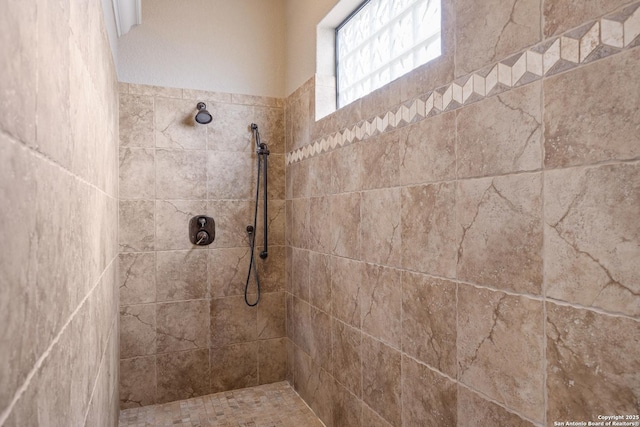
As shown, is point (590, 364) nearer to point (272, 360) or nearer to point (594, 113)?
point (594, 113)

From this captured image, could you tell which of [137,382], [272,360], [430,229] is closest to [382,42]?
[430,229]

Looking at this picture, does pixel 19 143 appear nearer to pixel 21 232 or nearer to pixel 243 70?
pixel 21 232

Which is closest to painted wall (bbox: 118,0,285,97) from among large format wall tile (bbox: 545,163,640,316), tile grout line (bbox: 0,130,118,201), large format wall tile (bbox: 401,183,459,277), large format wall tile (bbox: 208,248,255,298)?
large format wall tile (bbox: 208,248,255,298)

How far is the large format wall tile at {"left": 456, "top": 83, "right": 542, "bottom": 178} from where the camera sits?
114 centimetres

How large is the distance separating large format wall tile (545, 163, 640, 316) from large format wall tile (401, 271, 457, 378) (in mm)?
426

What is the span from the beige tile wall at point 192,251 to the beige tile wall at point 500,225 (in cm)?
98

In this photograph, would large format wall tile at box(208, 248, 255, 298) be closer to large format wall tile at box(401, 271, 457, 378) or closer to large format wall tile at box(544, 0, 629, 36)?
large format wall tile at box(401, 271, 457, 378)

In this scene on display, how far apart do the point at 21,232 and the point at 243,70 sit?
102 inches

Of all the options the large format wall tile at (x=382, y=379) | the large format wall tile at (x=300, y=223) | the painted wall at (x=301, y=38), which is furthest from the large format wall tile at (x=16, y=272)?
the painted wall at (x=301, y=38)

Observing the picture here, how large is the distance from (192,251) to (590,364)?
2.35 meters

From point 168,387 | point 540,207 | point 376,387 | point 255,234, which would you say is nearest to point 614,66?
point 540,207

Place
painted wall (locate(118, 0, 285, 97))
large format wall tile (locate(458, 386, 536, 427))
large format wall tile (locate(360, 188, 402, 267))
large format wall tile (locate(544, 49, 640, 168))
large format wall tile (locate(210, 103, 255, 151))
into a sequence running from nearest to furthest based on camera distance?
large format wall tile (locate(544, 49, 640, 168))
large format wall tile (locate(458, 386, 536, 427))
large format wall tile (locate(360, 188, 402, 267))
painted wall (locate(118, 0, 285, 97))
large format wall tile (locate(210, 103, 255, 151))

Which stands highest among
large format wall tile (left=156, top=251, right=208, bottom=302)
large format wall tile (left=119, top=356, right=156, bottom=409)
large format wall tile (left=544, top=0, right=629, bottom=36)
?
large format wall tile (left=544, top=0, right=629, bottom=36)

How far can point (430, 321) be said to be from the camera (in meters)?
1.55
